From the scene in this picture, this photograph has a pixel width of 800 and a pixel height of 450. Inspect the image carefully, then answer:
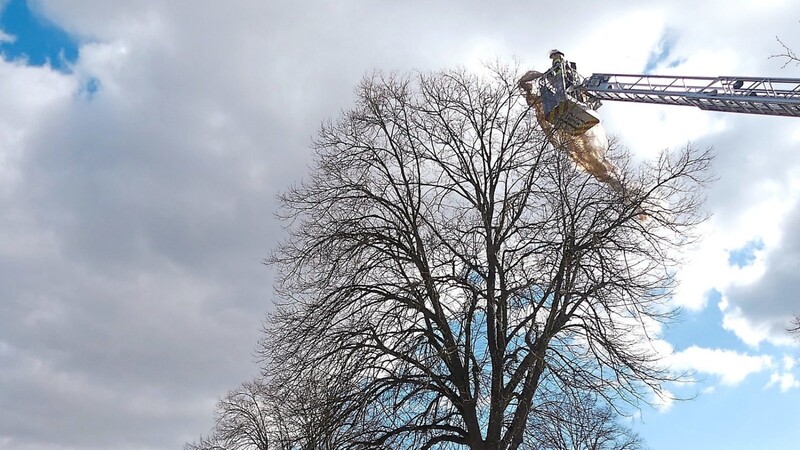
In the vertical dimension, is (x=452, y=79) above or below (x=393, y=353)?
above

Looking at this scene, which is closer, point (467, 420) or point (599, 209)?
point (467, 420)

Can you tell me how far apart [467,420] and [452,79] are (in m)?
6.65

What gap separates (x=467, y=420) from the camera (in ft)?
41.0

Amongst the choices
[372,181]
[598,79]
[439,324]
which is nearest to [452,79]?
[372,181]

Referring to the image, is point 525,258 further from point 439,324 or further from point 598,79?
point 598,79

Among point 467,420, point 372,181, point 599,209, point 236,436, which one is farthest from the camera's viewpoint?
point 236,436

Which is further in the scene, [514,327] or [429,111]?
[429,111]

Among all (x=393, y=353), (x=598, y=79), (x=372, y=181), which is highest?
(x=598, y=79)

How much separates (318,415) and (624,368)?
526 cm

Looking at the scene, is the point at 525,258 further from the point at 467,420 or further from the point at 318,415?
the point at 318,415

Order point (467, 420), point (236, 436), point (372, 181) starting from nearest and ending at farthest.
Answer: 1. point (467, 420)
2. point (372, 181)
3. point (236, 436)

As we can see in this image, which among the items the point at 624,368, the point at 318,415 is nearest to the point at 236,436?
the point at 318,415

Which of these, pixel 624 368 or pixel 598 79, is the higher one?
pixel 598 79

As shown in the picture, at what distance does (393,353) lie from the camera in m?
12.7
